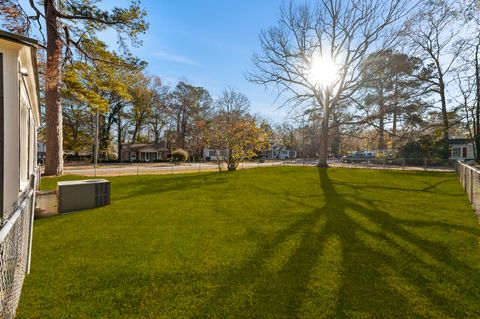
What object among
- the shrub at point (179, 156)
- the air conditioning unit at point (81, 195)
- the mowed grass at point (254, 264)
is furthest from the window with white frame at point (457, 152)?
the air conditioning unit at point (81, 195)

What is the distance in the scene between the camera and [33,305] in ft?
8.24

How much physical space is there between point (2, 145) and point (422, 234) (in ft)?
24.0

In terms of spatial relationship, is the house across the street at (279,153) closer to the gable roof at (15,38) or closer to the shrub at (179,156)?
the shrub at (179,156)

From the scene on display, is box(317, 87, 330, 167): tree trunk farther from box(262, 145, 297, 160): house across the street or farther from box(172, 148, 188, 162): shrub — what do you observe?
box(262, 145, 297, 160): house across the street

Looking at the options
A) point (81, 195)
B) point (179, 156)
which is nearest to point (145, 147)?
point (179, 156)

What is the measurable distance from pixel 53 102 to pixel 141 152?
36045 millimetres

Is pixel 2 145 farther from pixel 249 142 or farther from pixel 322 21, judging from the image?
pixel 322 21

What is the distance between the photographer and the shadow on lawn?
2551 mm

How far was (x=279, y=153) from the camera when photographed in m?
74.2

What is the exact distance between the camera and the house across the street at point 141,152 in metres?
47.0

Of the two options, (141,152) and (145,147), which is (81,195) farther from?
(141,152)

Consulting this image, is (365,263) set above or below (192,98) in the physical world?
below

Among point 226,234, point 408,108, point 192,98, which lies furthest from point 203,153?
point 226,234

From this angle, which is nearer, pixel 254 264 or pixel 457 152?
pixel 254 264
